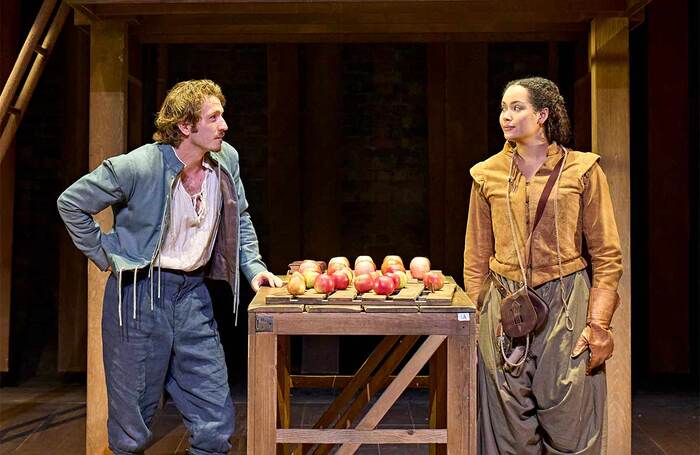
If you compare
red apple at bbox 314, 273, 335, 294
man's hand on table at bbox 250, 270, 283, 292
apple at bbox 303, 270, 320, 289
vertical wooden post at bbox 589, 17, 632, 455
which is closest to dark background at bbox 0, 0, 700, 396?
vertical wooden post at bbox 589, 17, 632, 455

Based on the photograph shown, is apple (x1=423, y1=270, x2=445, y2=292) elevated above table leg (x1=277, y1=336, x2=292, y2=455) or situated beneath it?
elevated above

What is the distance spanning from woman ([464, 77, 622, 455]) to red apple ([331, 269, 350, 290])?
593mm

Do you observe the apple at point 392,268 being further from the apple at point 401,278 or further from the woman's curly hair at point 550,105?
the woman's curly hair at point 550,105

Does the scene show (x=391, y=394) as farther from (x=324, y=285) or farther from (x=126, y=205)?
(x=126, y=205)

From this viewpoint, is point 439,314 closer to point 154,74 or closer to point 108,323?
point 108,323

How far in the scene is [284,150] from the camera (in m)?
7.46

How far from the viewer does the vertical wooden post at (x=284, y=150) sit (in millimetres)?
7391

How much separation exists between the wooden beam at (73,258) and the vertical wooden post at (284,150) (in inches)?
58.1

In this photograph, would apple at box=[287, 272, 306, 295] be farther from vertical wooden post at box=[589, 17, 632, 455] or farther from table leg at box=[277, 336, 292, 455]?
vertical wooden post at box=[589, 17, 632, 455]

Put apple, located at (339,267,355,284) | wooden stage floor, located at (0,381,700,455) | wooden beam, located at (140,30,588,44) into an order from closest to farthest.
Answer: apple, located at (339,267,355,284), wooden beam, located at (140,30,588,44), wooden stage floor, located at (0,381,700,455)

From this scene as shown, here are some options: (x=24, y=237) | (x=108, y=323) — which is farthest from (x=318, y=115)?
(x=108, y=323)

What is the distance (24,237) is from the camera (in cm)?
746

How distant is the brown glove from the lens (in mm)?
3410

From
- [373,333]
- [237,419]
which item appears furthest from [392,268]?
[237,419]
